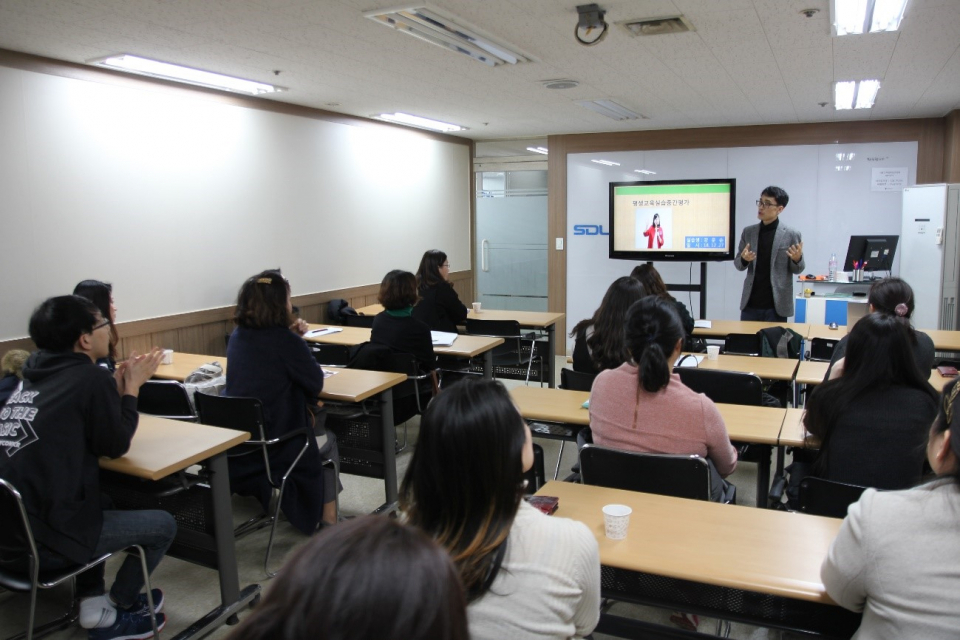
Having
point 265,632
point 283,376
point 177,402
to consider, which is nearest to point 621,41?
point 283,376

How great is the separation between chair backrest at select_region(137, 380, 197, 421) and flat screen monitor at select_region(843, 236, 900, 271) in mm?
5946

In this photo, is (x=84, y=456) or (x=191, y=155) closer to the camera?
(x=84, y=456)

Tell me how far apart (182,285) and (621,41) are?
350 centimetres

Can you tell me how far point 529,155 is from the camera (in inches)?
344

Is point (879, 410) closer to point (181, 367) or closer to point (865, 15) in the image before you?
point (865, 15)

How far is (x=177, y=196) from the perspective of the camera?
5090 mm

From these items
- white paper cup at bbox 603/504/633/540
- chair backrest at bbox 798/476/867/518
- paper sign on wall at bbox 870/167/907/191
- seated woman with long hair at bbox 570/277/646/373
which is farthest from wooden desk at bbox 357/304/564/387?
white paper cup at bbox 603/504/633/540

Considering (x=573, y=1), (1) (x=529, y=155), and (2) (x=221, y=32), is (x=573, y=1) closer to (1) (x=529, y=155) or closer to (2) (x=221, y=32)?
(2) (x=221, y=32)

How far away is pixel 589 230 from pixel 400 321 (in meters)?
4.55

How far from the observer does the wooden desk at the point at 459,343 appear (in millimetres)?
4730

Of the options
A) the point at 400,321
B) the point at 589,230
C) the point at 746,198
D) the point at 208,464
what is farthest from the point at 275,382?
the point at 746,198

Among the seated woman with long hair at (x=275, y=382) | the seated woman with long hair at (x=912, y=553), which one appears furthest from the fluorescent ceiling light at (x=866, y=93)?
the seated woman with long hair at (x=912, y=553)

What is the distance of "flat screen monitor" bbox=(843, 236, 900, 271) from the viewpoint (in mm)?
6512

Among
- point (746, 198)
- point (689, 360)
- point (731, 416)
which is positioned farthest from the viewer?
point (746, 198)
